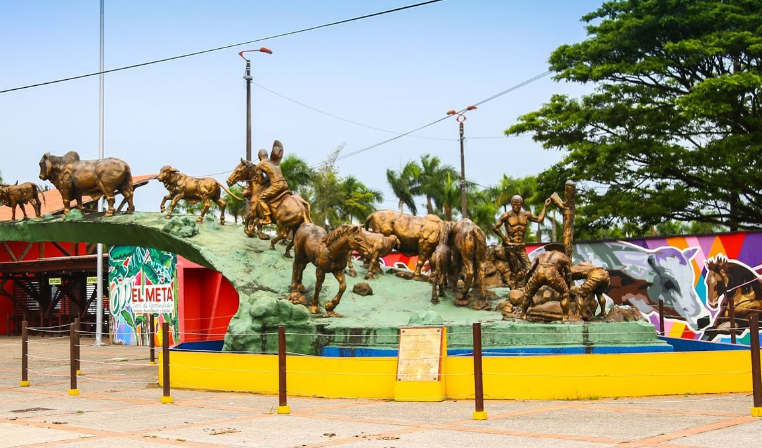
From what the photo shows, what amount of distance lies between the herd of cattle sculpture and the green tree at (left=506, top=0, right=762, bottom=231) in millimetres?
9367

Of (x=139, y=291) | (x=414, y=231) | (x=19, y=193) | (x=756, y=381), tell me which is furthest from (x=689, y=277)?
(x=139, y=291)

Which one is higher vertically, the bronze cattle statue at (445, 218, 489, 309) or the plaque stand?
the bronze cattle statue at (445, 218, 489, 309)

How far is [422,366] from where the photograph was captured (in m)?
11.6

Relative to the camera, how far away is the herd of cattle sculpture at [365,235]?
45.7ft

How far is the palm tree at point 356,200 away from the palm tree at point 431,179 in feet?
6.36

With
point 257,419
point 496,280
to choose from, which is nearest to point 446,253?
point 496,280

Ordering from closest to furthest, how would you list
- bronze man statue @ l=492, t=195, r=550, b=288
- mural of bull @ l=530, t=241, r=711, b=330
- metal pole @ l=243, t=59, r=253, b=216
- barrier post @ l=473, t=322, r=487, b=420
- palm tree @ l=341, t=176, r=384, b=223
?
barrier post @ l=473, t=322, r=487, b=420 < bronze man statue @ l=492, t=195, r=550, b=288 < mural of bull @ l=530, t=241, r=711, b=330 < metal pole @ l=243, t=59, r=253, b=216 < palm tree @ l=341, t=176, r=384, b=223

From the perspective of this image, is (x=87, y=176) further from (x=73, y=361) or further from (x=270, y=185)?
(x=73, y=361)

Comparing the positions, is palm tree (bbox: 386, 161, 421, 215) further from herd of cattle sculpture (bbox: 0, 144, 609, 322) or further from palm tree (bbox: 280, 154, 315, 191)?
herd of cattle sculpture (bbox: 0, 144, 609, 322)

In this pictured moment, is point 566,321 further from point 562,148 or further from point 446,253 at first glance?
point 562,148

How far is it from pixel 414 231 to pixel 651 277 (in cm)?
640

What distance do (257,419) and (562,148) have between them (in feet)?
59.3

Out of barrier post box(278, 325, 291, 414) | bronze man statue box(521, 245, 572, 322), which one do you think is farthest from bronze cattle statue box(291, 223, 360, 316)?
barrier post box(278, 325, 291, 414)

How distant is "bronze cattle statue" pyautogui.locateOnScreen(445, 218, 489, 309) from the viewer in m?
14.8
